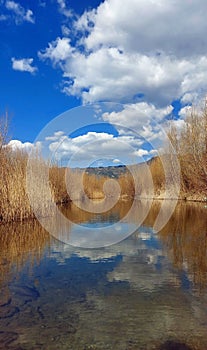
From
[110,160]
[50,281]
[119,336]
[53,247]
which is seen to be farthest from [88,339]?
[110,160]

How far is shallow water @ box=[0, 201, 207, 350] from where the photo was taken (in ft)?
9.96

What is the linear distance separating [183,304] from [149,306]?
405mm

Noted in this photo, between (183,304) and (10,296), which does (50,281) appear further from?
(183,304)

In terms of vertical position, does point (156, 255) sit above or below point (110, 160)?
below

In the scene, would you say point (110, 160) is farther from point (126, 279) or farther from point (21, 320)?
point (21, 320)

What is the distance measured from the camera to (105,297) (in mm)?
4148

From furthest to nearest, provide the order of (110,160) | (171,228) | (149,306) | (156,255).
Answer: (110,160) → (171,228) → (156,255) → (149,306)

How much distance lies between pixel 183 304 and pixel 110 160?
19.7 m

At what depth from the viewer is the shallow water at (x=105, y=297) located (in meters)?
3.04

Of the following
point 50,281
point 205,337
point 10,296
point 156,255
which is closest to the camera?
point 205,337

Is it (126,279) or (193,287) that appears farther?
(126,279)

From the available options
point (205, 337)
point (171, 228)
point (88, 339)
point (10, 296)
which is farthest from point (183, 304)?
point (171, 228)

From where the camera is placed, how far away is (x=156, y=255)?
648 centimetres

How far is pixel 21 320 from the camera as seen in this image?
343cm
